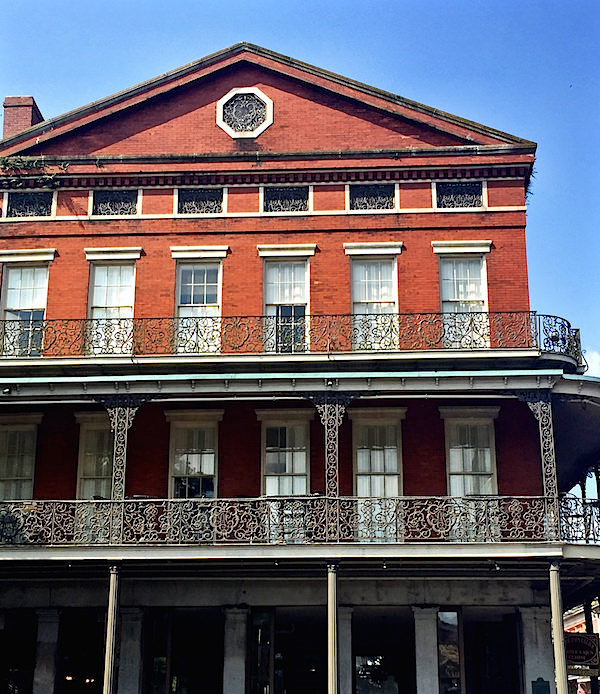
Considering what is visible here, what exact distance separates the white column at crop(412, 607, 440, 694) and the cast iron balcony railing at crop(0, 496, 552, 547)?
1.50m

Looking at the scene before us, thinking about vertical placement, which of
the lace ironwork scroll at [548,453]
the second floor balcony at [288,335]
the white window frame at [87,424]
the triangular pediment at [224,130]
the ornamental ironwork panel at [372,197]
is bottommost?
the lace ironwork scroll at [548,453]

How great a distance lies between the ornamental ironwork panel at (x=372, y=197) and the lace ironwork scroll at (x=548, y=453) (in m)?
5.89

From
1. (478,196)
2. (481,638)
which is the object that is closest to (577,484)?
(481,638)

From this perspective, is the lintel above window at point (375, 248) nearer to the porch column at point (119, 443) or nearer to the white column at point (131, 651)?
the porch column at point (119, 443)

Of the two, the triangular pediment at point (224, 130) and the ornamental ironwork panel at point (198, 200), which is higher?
the triangular pediment at point (224, 130)

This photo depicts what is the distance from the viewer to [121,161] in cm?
2278

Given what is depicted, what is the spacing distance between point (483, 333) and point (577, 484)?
8.09 meters

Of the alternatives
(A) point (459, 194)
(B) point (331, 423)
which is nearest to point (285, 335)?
(B) point (331, 423)

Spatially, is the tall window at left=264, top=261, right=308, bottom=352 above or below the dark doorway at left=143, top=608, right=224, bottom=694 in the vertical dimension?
above

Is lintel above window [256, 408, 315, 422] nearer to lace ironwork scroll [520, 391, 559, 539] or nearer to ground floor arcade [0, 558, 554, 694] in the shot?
ground floor arcade [0, 558, 554, 694]

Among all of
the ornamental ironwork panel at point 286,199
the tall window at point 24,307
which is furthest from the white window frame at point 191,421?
the ornamental ironwork panel at point 286,199

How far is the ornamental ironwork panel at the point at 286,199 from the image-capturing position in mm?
22516

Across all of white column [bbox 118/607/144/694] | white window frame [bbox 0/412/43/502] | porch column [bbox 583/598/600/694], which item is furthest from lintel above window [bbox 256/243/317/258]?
porch column [bbox 583/598/600/694]

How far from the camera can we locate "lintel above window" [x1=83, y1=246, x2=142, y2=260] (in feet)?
73.5
